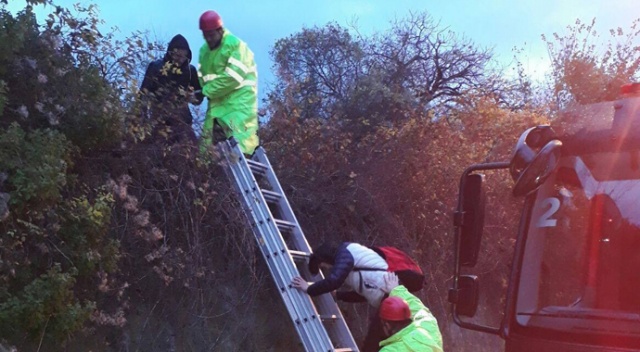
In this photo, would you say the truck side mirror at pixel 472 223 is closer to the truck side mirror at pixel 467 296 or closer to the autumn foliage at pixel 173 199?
the truck side mirror at pixel 467 296

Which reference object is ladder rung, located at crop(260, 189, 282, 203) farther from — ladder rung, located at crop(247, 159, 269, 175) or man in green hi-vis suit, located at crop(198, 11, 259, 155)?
man in green hi-vis suit, located at crop(198, 11, 259, 155)

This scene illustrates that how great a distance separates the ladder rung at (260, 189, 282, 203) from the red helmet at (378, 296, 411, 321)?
2095 millimetres

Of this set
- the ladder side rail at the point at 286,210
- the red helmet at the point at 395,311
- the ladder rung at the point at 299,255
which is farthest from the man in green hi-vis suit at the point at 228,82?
the red helmet at the point at 395,311

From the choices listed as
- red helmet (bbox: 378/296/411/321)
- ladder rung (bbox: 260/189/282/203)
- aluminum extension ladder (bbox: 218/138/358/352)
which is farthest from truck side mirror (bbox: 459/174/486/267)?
ladder rung (bbox: 260/189/282/203)

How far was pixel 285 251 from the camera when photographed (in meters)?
7.20

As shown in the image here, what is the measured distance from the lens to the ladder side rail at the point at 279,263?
6.91 m

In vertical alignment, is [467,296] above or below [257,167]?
below

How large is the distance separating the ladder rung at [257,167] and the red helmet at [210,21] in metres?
1.53

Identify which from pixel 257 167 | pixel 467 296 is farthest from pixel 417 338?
pixel 257 167

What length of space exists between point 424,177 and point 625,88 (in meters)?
4.75

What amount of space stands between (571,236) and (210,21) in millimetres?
4936

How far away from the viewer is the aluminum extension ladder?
697 centimetres

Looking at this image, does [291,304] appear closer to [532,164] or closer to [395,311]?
[395,311]

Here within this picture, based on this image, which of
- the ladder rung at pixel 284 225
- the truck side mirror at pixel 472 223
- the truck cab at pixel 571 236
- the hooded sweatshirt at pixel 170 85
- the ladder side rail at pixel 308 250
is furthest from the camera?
the ladder rung at pixel 284 225
